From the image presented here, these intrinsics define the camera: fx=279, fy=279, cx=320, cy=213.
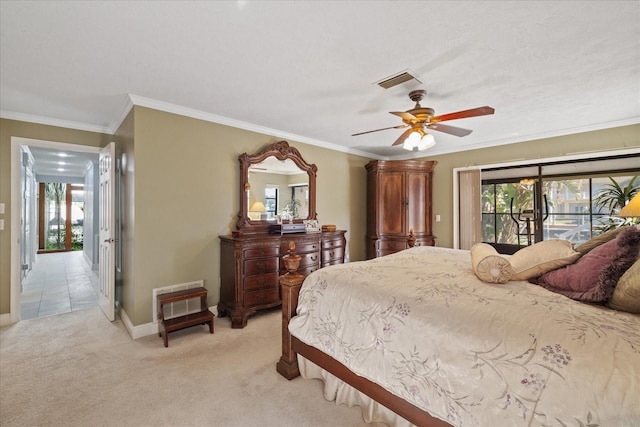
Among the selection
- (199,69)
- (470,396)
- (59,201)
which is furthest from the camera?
(59,201)

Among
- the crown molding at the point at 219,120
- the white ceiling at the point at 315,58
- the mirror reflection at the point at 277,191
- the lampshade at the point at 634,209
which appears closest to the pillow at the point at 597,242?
the lampshade at the point at 634,209

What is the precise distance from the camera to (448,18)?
1.69m

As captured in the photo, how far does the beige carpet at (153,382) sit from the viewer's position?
1771 millimetres

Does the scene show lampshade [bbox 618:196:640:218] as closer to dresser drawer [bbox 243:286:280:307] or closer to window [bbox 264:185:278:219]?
dresser drawer [bbox 243:286:280:307]

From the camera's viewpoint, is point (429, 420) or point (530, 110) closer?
point (429, 420)

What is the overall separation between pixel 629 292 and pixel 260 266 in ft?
9.77

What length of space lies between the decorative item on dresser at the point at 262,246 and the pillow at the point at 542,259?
81.5 inches

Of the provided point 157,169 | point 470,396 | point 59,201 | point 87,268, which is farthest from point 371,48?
point 59,201

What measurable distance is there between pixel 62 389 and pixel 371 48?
3365 millimetres

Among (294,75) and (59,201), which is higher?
(294,75)

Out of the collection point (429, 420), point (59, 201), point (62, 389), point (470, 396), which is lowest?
point (62, 389)

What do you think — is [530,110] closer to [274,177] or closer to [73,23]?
[274,177]

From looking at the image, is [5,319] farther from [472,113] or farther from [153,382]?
[472,113]

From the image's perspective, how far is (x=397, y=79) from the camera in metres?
2.45
